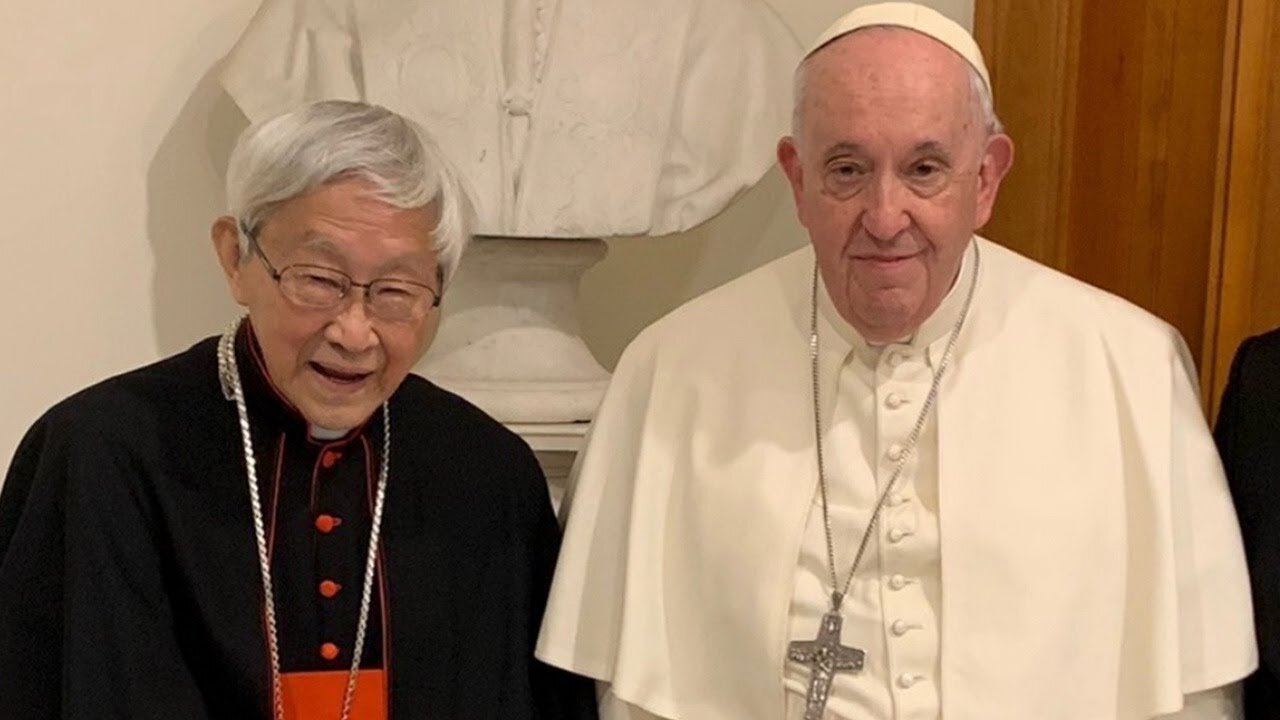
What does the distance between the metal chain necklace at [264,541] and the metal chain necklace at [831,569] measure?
0.50 m

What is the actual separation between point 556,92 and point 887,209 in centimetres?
73

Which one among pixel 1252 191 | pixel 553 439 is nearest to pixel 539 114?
pixel 553 439

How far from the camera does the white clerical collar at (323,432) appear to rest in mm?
1949

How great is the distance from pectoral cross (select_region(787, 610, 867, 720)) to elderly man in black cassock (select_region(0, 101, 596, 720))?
36cm

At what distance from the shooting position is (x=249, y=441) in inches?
75.5

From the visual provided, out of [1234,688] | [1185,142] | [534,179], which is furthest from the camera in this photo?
[1185,142]

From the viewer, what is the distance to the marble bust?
7.91 feet

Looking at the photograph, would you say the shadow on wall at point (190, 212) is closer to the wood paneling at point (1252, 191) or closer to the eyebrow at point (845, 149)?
the eyebrow at point (845, 149)

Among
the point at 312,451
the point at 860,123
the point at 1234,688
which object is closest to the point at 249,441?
the point at 312,451

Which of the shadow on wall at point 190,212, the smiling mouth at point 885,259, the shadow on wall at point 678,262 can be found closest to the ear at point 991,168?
the smiling mouth at point 885,259

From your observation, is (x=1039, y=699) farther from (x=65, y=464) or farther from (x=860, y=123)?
(x=65, y=464)

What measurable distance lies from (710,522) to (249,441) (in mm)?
560

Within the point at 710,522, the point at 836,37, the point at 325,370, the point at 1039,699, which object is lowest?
the point at 1039,699

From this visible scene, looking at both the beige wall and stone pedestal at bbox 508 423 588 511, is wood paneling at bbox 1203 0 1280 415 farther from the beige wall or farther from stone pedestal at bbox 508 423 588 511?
the beige wall
